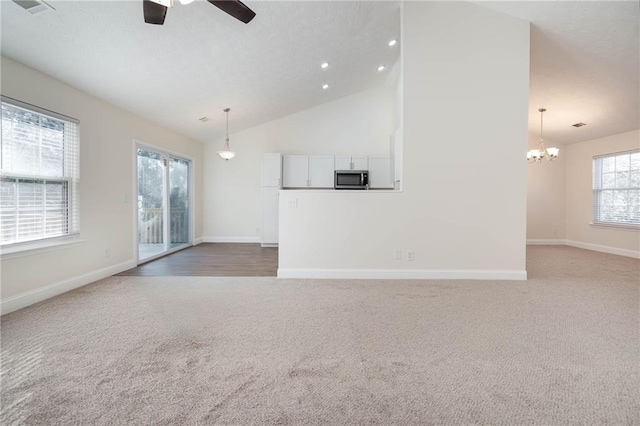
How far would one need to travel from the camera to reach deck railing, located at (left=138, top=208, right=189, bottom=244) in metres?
4.70

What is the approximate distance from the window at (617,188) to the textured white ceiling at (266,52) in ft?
2.35

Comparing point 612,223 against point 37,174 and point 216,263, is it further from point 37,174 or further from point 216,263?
point 37,174

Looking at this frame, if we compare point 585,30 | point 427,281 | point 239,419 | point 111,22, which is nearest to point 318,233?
point 427,281

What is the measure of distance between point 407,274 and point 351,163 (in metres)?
3.29

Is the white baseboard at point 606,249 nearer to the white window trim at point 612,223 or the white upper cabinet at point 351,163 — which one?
the white window trim at point 612,223

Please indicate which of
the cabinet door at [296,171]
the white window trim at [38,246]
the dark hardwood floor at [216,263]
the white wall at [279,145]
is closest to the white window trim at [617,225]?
the white wall at [279,145]

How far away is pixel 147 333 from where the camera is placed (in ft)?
7.11

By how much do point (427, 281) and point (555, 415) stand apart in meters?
2.18

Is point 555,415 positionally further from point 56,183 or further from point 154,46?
point 56,183

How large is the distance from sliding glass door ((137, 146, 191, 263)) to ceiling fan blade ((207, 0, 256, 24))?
128 inches

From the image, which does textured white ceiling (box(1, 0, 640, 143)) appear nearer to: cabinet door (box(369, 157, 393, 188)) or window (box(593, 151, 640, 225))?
window (box(593, 151, 640, 225))

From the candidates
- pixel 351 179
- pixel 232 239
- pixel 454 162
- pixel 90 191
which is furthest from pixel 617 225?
pixel 90 191

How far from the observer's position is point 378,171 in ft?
20.5

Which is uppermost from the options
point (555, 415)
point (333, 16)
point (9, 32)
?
point (333, 16)
